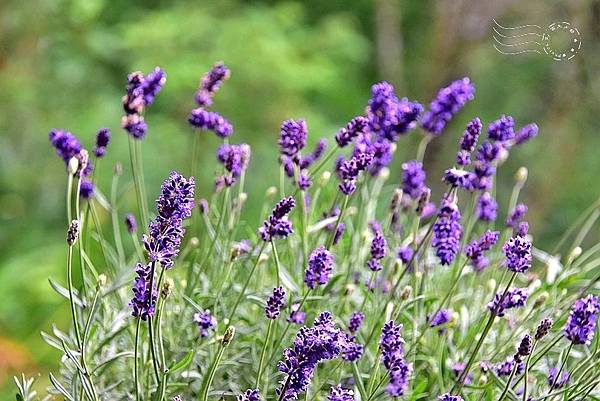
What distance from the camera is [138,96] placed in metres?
0.81

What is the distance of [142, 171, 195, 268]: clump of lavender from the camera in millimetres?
518

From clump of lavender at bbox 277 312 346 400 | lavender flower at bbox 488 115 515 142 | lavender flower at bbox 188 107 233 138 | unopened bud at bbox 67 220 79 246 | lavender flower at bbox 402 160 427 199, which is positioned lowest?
clump of lavender at bbox 277 312 346 400

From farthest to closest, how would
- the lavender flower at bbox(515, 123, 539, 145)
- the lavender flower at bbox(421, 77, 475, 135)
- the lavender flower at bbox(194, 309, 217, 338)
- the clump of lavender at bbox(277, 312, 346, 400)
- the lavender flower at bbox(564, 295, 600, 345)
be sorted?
the lavender flower at bbox(515, 123, 539, 145) < the lavender flower at bbox(421, 77, 475, 135) < the lavender flower at bbox(194, 309, 217, 338) < the lavender flower at bbox(564, 295, 600, 345) < the clump of lavender at bbox(277, 312, 346, 400)

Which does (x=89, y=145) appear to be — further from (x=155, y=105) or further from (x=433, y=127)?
(x=433, y=127)

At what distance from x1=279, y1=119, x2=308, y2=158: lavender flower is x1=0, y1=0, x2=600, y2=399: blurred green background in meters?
1.62

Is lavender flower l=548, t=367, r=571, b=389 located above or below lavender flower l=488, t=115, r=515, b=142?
below

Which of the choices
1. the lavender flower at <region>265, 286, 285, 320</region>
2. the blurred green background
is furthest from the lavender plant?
the blurred green background

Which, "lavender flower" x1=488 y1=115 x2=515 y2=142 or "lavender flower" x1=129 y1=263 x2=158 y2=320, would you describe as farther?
"lavender flower" x1=488 y1=115 x2=515 y2=142

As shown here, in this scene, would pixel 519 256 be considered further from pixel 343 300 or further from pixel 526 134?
pixel 526 134

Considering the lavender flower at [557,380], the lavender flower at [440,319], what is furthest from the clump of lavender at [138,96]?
the lavender flower at [557,380]

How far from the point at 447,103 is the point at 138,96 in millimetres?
314

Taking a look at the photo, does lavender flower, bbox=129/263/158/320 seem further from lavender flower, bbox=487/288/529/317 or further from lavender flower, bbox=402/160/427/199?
lavender flower, bbox=402/160/427/199

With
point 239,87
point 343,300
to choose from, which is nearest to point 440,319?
point 343,300

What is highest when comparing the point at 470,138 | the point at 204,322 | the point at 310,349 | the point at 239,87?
the point at 239,87
